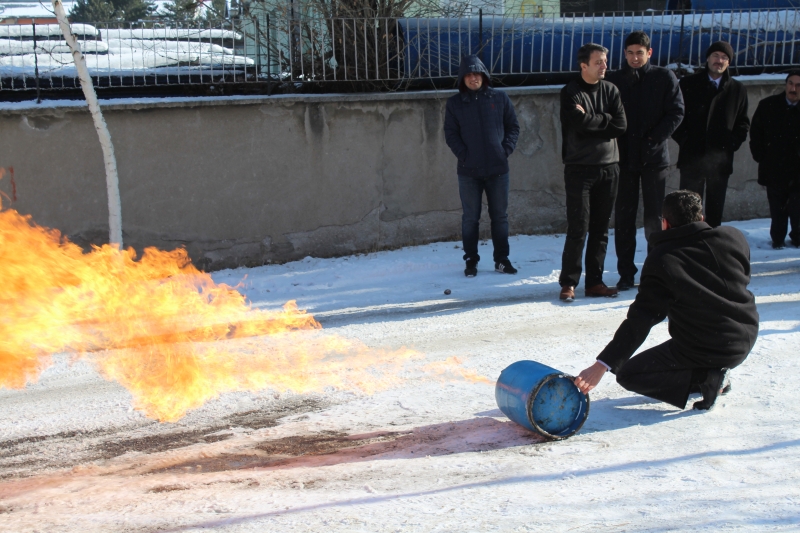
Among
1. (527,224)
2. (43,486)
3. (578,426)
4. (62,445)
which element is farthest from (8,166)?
(578,426)

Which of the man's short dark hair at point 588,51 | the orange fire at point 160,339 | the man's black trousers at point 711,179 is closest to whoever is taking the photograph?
the orange fire at point 160,339

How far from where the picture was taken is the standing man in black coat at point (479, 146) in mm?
8188

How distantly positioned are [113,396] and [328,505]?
A: 7.52ft

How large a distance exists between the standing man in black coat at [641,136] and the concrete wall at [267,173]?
274cm

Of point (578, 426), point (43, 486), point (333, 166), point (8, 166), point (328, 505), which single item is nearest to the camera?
point (328, 505)

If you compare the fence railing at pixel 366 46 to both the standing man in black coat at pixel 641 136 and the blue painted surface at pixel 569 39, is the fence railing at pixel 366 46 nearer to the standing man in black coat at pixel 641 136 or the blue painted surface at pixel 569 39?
the blue painted surface at pixel 569 39

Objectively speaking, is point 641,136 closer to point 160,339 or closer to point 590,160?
point 590,160

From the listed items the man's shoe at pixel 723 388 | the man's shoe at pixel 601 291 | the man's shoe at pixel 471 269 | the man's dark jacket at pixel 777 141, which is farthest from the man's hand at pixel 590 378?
the man's dark jacket at pixel 777 141

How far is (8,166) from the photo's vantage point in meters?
8.44

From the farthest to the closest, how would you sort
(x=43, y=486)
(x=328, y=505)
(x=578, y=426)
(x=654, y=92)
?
(x=654, y=92) < (x=578, y=426) < (x=43, y=486) < (x=328, y=505)

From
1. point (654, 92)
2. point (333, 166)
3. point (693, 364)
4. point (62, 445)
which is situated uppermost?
point (654, 92)

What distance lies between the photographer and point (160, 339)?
6.50 metres

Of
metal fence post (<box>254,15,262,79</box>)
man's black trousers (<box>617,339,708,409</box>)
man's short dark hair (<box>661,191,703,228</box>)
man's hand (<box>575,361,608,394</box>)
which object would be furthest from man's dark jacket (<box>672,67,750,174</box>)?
metal fence post (<box>254,15,262,79</box>)

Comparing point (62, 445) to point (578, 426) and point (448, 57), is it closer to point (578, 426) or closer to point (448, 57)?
point (578, 426)
